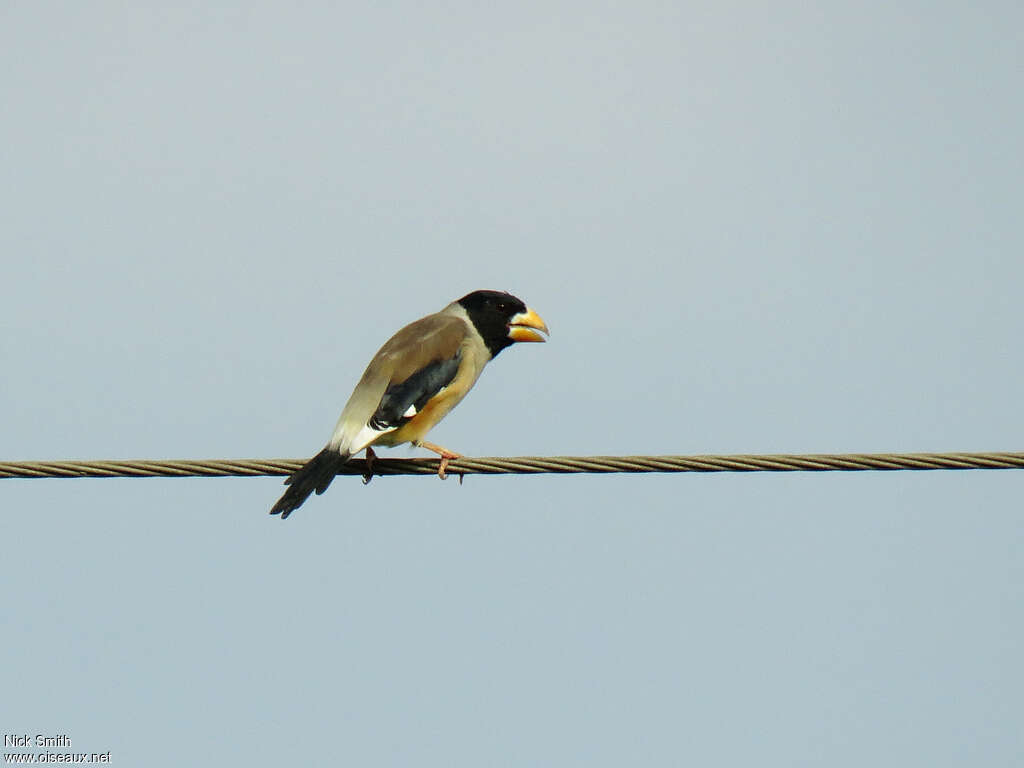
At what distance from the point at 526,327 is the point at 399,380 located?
1953mm

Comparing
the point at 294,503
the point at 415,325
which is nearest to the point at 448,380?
the point at 415,325

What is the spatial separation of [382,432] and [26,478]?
2.38 meters

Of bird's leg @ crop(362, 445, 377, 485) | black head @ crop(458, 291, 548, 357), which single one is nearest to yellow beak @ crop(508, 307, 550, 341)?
black head @ crop(458, 291, 548, 357)

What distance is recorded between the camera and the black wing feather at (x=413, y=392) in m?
8.80

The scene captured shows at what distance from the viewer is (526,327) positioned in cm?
1091

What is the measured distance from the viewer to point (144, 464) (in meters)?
6.81

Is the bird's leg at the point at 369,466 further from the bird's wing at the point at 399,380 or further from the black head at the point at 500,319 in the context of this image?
the black head at the point at 500,319

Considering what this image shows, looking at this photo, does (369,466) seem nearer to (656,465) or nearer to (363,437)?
(363,437)

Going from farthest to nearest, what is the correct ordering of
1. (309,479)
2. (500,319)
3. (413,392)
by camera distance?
(500,319) → (413,392) → (309,479)

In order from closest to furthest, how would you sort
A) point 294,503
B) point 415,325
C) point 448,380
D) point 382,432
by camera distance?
point 294,503, point 382,432, point 448,380, point 415,325

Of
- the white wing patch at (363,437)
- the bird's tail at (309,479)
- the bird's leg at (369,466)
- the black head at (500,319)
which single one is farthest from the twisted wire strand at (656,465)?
the black head at (500,319)

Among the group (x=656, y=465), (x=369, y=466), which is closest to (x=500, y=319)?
(x=369, y=466)

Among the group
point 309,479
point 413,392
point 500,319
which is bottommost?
point 309,479

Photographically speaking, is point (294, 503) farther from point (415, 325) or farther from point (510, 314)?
point (510, 314)
